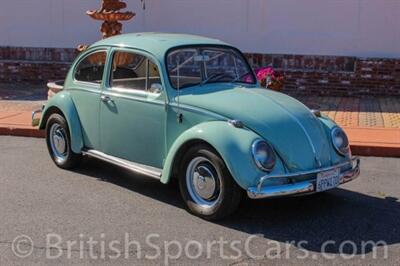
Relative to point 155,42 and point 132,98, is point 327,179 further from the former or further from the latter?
point 155,42

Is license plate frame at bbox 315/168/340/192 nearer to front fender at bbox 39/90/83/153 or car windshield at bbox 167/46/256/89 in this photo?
car windshield at bbox 167/46/256/89

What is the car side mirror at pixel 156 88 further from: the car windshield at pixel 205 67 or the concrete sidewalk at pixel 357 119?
the concrete sidewalk at pixel 357 119

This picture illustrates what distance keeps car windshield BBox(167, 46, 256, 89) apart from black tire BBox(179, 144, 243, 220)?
83cm

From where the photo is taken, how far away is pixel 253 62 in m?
12.0

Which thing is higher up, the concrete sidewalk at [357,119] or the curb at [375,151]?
the concrete sidewalk at [357,119]

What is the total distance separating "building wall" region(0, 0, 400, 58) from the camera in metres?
11.4

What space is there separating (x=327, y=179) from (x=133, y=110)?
2.04 metres

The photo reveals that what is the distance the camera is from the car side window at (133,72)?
602 centimetres

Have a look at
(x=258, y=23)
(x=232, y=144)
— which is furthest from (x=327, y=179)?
(x=258, y=23)

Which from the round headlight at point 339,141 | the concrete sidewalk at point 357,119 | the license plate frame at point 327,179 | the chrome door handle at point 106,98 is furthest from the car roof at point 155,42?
the concrete sidewalk at point 357,119

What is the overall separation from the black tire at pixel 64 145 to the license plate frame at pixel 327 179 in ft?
9.75

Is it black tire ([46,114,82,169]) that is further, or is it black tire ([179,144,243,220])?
black tire ([46,114,82,169])

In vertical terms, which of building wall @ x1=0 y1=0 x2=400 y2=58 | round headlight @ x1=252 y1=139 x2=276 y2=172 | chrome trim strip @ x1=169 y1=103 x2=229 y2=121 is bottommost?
round headlight @ x1=252 y1=139 x2=276 y2=172

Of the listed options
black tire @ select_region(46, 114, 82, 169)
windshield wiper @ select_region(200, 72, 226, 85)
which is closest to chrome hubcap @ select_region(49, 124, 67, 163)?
black tire @ select_region(46, 114, 82, 169)
